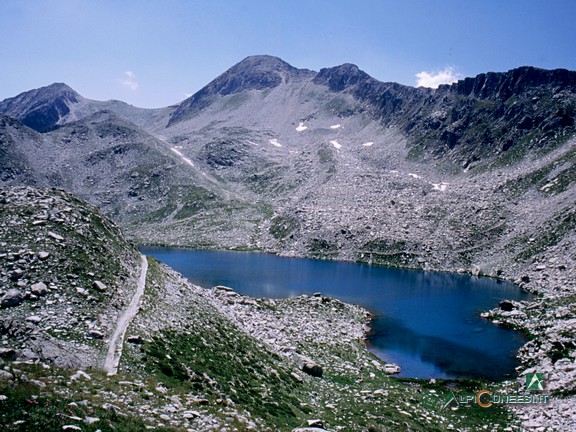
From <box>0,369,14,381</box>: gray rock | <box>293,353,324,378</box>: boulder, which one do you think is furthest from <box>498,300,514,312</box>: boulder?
<box>0,369,14,381</box>: gray rock

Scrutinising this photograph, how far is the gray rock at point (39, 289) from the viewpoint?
1134 inches

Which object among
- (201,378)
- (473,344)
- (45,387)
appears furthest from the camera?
(473,344)

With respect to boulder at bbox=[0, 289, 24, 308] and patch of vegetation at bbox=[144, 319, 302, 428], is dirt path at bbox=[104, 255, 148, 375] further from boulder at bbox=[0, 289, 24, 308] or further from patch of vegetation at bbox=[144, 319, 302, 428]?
boulder at bbox=[0, 289, 24, 308]

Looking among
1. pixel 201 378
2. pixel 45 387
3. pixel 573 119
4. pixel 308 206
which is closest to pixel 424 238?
pixel 308 206

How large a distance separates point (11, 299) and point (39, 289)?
82.2 inches

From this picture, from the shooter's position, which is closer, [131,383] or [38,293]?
[131,383]

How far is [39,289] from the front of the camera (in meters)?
29.0

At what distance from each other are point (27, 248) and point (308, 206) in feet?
487

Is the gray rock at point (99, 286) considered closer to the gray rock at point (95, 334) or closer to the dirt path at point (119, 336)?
the dirt path at point (119, 336)

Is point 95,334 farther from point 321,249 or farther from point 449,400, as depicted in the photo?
point 321,249

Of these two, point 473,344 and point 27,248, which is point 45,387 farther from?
point 473,344

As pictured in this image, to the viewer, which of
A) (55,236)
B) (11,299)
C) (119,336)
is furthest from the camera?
(55,236)

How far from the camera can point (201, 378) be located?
2677 centimetres

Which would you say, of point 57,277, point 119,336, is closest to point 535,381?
point 119,336
